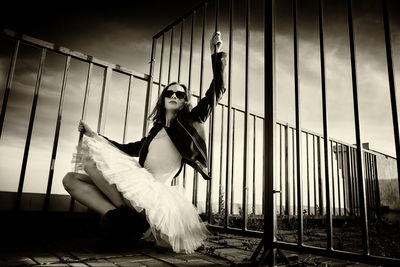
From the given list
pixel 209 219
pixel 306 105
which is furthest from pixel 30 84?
pixel 306 105

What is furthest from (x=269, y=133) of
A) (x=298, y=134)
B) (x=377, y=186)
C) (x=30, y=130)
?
(x=377, y=186)

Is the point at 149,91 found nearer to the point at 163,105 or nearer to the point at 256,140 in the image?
the point at 163,105

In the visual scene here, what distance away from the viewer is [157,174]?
7.10 ft

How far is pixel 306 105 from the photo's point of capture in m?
2.15

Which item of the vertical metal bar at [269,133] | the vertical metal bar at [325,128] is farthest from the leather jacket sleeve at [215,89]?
the vertical metal bar at [325,128]

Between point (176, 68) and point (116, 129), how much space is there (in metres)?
0.94

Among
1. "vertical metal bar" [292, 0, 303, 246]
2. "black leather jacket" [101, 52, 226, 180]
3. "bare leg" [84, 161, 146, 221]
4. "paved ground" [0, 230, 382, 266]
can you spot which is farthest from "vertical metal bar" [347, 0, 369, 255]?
"bare leg" [84, 161, 146, 221]

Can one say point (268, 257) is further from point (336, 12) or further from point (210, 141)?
point (336, 12)

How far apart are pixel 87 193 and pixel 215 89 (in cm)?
124

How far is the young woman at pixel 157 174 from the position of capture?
5.37ft

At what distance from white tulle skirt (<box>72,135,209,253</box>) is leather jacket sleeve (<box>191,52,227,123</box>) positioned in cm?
66

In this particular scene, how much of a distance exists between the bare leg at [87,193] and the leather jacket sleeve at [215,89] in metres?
0.94

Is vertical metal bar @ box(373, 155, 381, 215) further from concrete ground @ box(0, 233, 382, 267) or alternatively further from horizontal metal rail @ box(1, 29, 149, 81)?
horizontal metal rail @ box(1, 29, 149, 81)

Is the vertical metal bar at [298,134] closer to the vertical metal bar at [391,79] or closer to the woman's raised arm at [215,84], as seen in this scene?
→ the vertical metal bar at [391,79]
